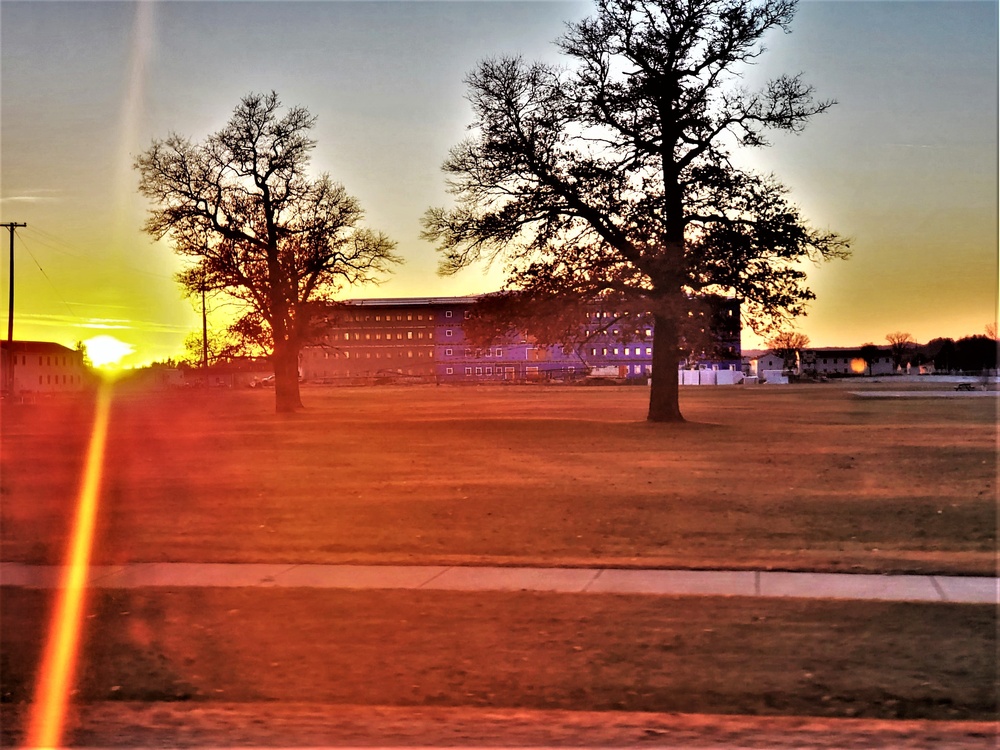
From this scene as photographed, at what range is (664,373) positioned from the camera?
38.9m

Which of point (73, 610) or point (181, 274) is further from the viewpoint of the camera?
point (181, 274)

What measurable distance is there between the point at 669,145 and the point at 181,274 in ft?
86.4

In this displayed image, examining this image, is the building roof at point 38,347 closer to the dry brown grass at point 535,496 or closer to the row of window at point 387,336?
the row of window at point 387,336

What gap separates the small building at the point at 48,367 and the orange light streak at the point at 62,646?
3957 inches

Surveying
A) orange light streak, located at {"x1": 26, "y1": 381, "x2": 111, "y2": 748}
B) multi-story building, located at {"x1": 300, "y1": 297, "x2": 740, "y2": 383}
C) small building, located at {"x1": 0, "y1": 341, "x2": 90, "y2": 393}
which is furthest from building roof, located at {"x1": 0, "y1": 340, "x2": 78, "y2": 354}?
orange light streak, located at {"x1": 26, "y1": 381, "x2": 111, "y2": 748}

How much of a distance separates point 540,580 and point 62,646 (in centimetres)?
447

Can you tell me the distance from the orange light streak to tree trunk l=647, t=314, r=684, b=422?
80.4 ft

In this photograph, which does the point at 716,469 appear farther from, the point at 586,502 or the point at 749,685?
the point at 749,685

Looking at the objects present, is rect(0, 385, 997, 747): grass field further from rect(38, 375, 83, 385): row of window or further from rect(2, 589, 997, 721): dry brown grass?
rect(38, 375, 83, 385): row of window

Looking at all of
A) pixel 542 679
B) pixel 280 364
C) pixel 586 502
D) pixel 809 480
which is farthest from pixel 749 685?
pixel 280 364

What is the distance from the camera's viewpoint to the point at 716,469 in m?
22.2

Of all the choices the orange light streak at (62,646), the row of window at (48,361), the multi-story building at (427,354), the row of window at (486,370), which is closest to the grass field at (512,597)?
the orange light streak at (62,646)

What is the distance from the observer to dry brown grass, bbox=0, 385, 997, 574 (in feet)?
42.6

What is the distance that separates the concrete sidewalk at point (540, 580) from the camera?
10289mm
